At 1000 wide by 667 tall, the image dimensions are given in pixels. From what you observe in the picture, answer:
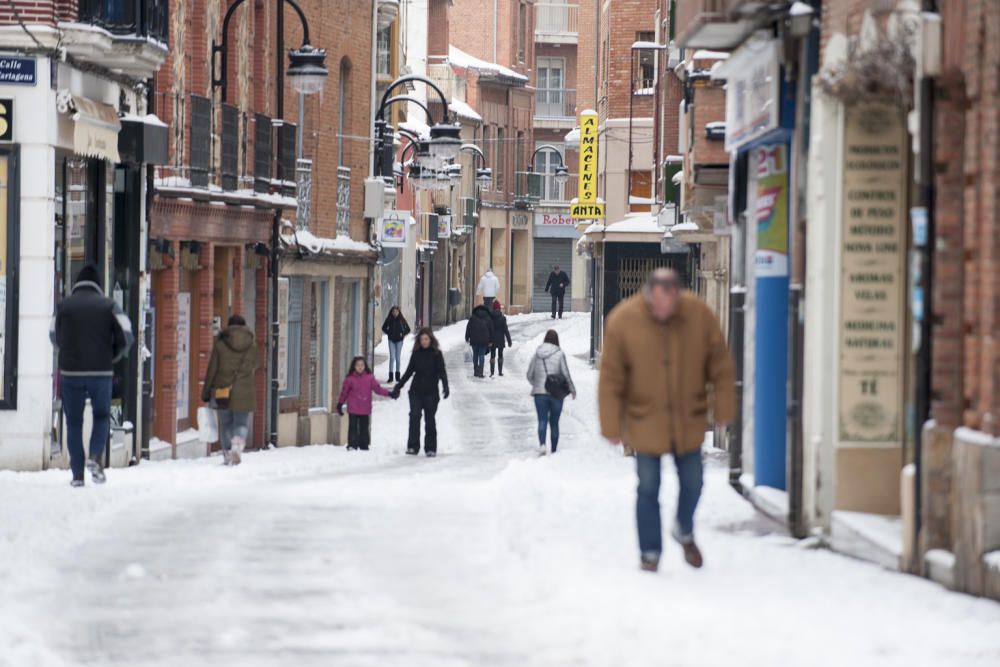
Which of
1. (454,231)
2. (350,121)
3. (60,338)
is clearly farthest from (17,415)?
(454,231)

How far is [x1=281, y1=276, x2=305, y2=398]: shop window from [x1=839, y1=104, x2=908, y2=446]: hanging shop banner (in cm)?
2242

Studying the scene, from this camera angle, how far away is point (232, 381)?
2450 centimetres

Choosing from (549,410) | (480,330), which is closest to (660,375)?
(549,410)

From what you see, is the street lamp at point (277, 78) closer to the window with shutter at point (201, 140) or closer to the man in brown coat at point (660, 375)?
the window with shutter at point (201, 140)

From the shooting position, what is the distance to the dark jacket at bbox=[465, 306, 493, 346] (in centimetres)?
5169

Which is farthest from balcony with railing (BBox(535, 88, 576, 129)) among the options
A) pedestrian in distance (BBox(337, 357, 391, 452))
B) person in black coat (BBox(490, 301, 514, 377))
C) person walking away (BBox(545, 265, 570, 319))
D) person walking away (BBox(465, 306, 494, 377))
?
pedestrian in distance (BBox(337, 357, 391, 452))

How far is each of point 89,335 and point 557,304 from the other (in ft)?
215

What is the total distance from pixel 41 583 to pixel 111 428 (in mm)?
11965

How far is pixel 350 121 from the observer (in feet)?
133

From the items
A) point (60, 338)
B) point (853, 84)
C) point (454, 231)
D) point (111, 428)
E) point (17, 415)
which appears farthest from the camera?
point (454, 231)

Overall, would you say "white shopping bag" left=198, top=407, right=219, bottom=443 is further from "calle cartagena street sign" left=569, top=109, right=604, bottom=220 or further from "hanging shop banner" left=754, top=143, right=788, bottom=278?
"calle cartagena street sign" left=569, top=109, right=604, bottom=220

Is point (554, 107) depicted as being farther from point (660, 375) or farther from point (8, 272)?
point (660, 375)

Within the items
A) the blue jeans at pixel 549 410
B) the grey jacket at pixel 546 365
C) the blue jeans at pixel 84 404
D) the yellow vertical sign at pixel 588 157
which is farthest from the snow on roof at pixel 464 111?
the blue jeans at pixel 84 404

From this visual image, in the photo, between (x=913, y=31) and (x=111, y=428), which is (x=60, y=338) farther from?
(x=913, y=31)
